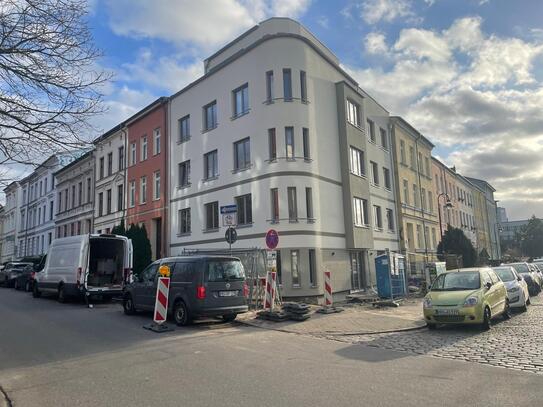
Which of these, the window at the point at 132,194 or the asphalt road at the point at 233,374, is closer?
the asphalt road at the point at 233,374

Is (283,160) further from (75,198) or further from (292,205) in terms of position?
(75,198)

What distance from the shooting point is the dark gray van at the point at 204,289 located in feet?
41.0

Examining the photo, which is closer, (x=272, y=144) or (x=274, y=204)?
(x=274, y=204)

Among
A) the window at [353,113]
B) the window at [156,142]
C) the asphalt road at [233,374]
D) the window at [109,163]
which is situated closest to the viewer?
the asphalt road at [233,374]

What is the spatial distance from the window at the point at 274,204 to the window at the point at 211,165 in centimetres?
504

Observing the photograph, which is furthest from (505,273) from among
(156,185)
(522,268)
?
(156,185)

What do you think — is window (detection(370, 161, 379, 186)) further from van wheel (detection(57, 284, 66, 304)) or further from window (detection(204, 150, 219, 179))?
van wheel (detection(57, 284, 66, 304))

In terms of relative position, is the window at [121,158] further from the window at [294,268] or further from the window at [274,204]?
the window at [294,268]

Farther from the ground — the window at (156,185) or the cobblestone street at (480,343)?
the window at (156,185)

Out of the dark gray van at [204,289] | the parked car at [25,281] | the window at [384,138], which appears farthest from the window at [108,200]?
the dark gray van at [204,289]

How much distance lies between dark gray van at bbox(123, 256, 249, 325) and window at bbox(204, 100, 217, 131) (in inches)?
553

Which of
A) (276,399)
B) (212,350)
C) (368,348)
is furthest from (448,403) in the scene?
Result: (212,350)

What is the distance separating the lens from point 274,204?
71.5 ft

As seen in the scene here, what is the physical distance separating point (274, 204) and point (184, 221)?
8.30 meters
